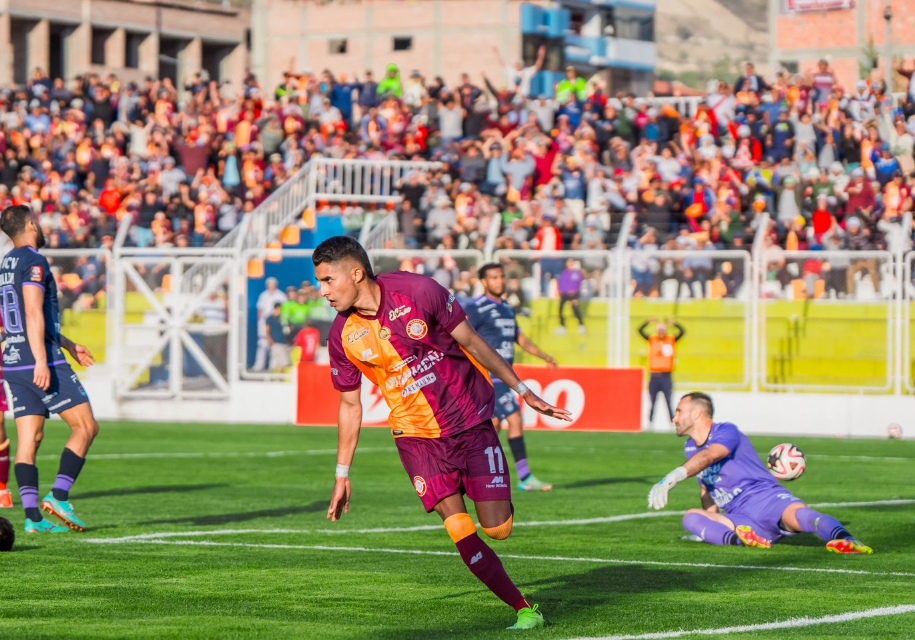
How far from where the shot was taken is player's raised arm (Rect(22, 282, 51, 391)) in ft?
35.7

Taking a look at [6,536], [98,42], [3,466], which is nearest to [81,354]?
[6,536]

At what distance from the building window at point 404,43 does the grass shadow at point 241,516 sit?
61.3 meters

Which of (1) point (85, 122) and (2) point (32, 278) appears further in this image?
(1) point (85, 122)

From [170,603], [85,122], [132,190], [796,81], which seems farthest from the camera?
[85,122]

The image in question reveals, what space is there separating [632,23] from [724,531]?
291 feet

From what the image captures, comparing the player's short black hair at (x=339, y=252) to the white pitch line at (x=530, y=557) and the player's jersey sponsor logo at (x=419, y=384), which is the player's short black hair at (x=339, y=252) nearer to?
the player's jersey sponsor logo at (x=419, y=384)

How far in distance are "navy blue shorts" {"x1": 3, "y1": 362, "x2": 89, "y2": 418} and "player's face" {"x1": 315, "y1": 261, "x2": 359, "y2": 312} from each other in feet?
14.9

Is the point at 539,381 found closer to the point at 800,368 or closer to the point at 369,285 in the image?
the point at 800,368

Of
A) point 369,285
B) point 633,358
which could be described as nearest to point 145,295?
point 633,358

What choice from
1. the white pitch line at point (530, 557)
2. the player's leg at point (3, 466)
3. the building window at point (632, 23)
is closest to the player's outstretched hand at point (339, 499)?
the white pitch line at point (530, 557)

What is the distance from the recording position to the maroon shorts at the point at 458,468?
7.35 metres

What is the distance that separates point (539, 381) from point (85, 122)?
59.2ft

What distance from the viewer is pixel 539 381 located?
943 inches

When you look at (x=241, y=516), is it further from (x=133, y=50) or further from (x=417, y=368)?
(x=133, y=50)
